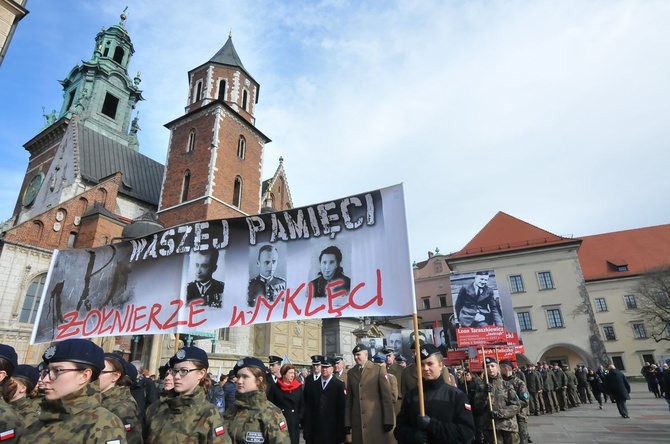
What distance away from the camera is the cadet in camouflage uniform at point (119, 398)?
134 inches

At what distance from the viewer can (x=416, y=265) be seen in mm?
57094

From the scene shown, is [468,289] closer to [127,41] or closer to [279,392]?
[279,392]

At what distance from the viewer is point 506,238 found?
36844mm

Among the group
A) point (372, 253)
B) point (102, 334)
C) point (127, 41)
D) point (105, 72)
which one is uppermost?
point (127, 41)

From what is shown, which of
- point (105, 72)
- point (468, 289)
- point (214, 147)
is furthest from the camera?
point (105, 72)

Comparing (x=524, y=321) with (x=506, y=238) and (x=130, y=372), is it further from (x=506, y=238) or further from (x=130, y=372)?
(x=130, y=372)

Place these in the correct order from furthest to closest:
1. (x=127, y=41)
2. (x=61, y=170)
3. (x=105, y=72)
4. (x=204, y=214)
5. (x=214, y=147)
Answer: (x=127, y=41), (x=105, y=72), (x=61, y=170), (x=214, y=147), (x=204, y=214)

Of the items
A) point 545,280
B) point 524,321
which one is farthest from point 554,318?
point 545,280

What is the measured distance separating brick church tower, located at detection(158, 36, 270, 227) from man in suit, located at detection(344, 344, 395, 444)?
62.1ft

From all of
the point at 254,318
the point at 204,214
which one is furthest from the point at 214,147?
the point at 254,318

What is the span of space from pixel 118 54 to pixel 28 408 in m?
56.4

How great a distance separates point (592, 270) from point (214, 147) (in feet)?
127

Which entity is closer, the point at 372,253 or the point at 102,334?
the point at 372,253

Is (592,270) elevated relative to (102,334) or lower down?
elevated
